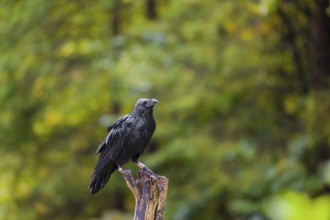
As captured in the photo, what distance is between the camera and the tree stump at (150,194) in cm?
369

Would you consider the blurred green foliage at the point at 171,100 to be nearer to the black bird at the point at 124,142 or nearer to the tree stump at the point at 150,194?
the black bird at the point at 124,142

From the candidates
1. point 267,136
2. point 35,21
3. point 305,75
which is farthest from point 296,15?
point 35,21

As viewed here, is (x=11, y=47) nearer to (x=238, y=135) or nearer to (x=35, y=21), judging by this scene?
(x=35, y=21)

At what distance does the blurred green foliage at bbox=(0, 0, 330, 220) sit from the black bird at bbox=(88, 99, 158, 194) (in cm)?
472

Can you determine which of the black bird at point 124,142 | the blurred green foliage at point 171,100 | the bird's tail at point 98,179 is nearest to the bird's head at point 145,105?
the black bird at point 124,142

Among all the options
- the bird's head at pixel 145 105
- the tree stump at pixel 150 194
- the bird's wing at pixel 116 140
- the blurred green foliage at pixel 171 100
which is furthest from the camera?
the blurred green foliage at pixel 171 100

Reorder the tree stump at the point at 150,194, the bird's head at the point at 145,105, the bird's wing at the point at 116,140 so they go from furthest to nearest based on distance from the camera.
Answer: the bird's head at the point at 145,105
the bird's wing at the point at 116,140
the tree stump at the point at 150,194

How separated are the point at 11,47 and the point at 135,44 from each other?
6.41 ft

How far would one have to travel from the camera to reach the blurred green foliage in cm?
941

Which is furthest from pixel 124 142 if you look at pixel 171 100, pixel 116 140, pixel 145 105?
pixel 171 100

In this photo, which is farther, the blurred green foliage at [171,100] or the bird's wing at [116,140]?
the blurred green foliage at [171,100]

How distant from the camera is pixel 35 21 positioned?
1042 cm

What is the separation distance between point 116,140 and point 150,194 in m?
0.38

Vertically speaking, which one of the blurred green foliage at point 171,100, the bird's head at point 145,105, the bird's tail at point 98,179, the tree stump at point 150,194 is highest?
the blurred green foliage at point 171,100
